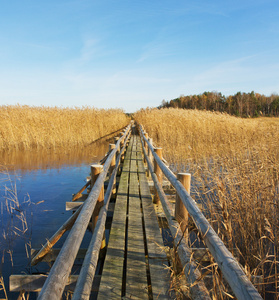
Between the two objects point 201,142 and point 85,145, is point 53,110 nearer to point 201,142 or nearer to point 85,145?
point 85,145

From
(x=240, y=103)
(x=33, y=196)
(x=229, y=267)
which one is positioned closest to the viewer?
(x=229, y=267)

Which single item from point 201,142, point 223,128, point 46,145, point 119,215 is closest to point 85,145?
point 46,145

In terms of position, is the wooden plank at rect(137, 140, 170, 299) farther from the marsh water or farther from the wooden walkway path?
the marsh water

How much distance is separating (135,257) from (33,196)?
5.33m

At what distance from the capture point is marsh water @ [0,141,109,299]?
4.15 m

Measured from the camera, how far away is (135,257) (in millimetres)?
2709

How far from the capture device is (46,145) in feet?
46.4

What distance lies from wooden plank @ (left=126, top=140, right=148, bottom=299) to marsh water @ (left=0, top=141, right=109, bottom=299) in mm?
1439

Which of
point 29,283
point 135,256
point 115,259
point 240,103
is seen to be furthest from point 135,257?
point 240,103

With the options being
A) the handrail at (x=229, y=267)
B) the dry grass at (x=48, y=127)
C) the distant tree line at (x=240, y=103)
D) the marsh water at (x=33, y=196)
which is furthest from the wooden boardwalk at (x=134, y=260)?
the distant tree line at (x=240, y=103)

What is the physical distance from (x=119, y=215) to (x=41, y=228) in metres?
2.28

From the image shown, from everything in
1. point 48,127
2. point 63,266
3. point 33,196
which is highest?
point 48,127

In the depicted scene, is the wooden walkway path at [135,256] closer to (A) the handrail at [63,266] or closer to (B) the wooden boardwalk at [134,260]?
(B) the wooden boardwalk at [134,260]

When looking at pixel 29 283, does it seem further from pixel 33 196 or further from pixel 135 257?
pixel 33 196
